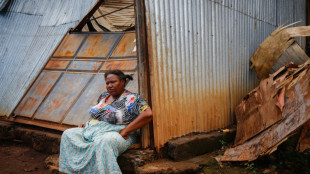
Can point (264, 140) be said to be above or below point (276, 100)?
below

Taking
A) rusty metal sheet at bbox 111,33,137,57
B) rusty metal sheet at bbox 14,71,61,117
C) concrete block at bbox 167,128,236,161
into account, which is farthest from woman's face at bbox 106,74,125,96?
rusty metal sheet at bbox 14,71,61,117

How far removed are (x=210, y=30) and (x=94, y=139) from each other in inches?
97.9

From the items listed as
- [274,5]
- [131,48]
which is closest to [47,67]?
[131,48]

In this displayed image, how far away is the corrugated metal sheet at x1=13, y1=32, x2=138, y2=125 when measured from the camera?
4.53 m

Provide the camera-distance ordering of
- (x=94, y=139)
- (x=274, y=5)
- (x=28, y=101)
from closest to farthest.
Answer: (x=94, y=139)
(x=28, y=101)
(x=274, y=5)

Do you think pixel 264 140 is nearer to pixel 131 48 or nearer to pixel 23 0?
pixel 131 48

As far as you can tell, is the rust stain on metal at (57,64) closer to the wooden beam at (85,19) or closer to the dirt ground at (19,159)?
the wooden beam at (85,19)

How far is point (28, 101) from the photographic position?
5.24 m

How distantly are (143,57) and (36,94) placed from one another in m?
2.84

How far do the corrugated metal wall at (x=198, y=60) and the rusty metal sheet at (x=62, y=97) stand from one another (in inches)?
74.2

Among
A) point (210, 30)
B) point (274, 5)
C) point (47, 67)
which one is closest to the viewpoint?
point (210, 30)

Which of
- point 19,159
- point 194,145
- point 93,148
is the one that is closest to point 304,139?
point 194,145

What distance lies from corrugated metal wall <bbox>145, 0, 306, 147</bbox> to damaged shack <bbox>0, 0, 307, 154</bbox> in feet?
0.05

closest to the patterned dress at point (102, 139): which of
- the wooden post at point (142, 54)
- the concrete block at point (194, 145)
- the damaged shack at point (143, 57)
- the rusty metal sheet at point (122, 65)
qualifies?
the wooden post at point (142, 54)
